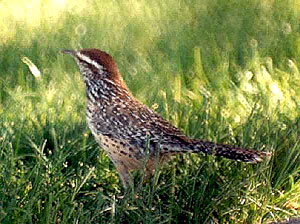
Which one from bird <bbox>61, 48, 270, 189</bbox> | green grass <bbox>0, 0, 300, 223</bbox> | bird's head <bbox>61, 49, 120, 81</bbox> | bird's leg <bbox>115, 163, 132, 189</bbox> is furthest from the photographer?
bird's head <bbox>61, 49, 120, 81</bbox>

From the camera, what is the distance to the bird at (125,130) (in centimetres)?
514

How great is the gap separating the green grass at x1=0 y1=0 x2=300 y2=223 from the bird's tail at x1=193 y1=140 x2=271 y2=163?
0.11 meters

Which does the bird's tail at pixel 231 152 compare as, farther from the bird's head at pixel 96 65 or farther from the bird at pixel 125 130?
the bird's head at pixel 96 65

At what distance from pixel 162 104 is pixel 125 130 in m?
1.24

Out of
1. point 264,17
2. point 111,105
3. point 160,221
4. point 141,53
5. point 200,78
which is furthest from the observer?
point 264,17

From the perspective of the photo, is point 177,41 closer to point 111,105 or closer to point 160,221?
point 111,105

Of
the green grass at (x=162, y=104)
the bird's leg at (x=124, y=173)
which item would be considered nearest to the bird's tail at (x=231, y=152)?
the green grass at (x=162, y=104)

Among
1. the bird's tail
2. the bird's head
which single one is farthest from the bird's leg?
the bird's head

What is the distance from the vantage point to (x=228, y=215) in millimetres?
5273

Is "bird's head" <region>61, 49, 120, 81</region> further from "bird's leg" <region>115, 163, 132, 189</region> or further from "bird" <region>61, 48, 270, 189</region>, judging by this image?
"bird's leg" <region>115, 163, 132, 189</region>

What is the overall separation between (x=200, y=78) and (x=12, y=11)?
323 cm

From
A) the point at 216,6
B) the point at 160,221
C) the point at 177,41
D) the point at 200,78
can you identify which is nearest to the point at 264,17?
the point at 216,6

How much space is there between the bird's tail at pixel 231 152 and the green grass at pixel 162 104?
0.35 ft

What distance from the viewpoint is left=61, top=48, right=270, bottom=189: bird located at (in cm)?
514
